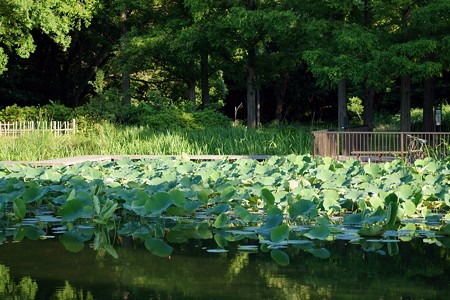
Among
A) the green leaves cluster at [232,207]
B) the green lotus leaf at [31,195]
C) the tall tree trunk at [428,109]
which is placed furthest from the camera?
the tall tree trunk at [428,109]

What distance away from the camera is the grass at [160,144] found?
2073 cm

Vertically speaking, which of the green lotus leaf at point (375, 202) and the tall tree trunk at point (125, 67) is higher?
the tall tree trunk at point (125, 67)

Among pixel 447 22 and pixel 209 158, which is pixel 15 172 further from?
pixel 447 22

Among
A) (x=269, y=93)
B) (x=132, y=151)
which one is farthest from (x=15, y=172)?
(x=269, y=93)

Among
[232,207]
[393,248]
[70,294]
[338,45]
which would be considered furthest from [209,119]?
[70,294]

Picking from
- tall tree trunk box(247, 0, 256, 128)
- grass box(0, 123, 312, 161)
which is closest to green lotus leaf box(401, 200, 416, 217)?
grass box(0, 123, 312, 161)

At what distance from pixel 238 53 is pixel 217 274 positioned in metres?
29.3

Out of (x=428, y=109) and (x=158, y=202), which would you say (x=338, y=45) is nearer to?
(x=428, y=109)

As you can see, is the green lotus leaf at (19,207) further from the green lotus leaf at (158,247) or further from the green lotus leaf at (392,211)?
the green lotus leaf at (392,211)

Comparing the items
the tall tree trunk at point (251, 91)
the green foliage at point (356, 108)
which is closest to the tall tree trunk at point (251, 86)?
the tall tree trunk at point (251, 91)

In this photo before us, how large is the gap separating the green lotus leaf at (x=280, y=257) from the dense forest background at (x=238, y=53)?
625 inches

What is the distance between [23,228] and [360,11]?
2041 cm

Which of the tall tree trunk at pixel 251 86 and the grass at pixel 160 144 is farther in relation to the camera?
the tall tree trunk at pixel 251 86

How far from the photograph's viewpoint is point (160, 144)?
70.9 feet
